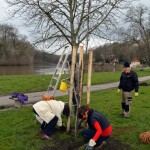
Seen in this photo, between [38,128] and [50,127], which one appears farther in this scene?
[38,128]

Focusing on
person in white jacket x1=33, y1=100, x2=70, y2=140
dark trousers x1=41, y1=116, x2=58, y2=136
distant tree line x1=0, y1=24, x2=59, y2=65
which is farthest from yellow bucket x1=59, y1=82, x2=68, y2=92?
distant tree line x1=0, y1=24, x2=59, y2=65

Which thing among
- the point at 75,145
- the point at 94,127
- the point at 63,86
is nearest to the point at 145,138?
the point at 94,127

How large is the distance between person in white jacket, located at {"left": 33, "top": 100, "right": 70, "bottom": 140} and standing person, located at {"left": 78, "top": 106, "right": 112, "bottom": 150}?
0.95m

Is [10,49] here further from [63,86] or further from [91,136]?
[91,136]

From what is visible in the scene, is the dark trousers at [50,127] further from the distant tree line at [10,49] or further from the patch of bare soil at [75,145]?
the distant tree line at [10,49]

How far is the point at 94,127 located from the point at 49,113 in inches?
52.4

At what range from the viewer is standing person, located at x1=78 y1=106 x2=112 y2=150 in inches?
239

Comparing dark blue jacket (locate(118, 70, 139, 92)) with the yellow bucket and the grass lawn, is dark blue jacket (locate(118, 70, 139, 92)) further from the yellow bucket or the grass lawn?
the yellow bucket

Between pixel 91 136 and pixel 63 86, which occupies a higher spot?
pixel 63 86

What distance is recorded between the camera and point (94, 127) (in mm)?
6188

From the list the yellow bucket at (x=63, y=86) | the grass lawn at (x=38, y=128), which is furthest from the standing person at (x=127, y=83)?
the yellow bucket at (x=63, y=86)

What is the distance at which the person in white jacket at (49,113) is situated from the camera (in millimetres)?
6965

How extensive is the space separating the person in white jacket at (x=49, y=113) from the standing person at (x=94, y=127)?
946mm

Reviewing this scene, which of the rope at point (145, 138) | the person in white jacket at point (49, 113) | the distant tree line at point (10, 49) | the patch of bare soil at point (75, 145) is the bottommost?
the patch of bare soil at point (75, 145)
